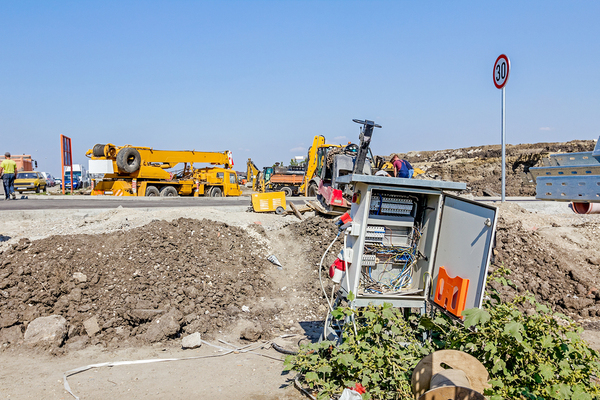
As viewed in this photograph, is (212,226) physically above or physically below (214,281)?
above

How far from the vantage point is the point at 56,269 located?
244 inches

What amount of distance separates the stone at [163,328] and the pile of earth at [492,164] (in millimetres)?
18445

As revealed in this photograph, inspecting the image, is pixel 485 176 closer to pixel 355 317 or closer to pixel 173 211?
pixel 173 211

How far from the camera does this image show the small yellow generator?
12.3m

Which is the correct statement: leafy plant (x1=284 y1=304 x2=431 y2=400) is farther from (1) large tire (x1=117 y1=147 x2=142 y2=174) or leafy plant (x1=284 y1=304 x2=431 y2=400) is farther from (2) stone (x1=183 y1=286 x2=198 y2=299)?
(1) large tire (x1=117 y1=147 x2=142 y2=174)

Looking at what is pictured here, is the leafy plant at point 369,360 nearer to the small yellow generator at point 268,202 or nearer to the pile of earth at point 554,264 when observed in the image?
the pile of earth at point 554,264

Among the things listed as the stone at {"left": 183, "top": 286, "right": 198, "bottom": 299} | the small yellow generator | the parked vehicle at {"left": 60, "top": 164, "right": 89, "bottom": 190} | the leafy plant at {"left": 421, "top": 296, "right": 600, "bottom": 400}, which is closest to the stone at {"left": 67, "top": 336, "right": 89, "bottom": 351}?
the stone at {"left": 183, "top": 286, "right": 198, "bottom": 299}

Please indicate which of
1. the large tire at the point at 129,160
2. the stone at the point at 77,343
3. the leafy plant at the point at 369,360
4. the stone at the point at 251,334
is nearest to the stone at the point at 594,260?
the leafy plant at the point at 369,360

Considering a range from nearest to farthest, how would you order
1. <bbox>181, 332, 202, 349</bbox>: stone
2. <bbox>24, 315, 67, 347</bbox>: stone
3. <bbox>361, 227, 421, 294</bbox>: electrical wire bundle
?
<bbox>361, 227, 421, 294</bbox>: electrical wire bundle
<bbox>24, 315, 67, 347</bbox>: stone
<bbox>181, 332, 202, 349</bbox>: stone

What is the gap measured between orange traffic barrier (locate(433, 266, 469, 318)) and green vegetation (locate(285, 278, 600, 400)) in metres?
0.15

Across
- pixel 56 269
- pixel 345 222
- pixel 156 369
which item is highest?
pixel 345 222

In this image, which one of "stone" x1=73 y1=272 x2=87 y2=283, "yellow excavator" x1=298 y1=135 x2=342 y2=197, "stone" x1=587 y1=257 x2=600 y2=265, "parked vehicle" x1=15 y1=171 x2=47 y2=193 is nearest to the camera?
"stone" x1=73 y1=272 x2=87 y2=283

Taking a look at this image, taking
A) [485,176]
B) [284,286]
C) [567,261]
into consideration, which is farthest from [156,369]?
[485,176]

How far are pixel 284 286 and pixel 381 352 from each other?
3.89 metres
